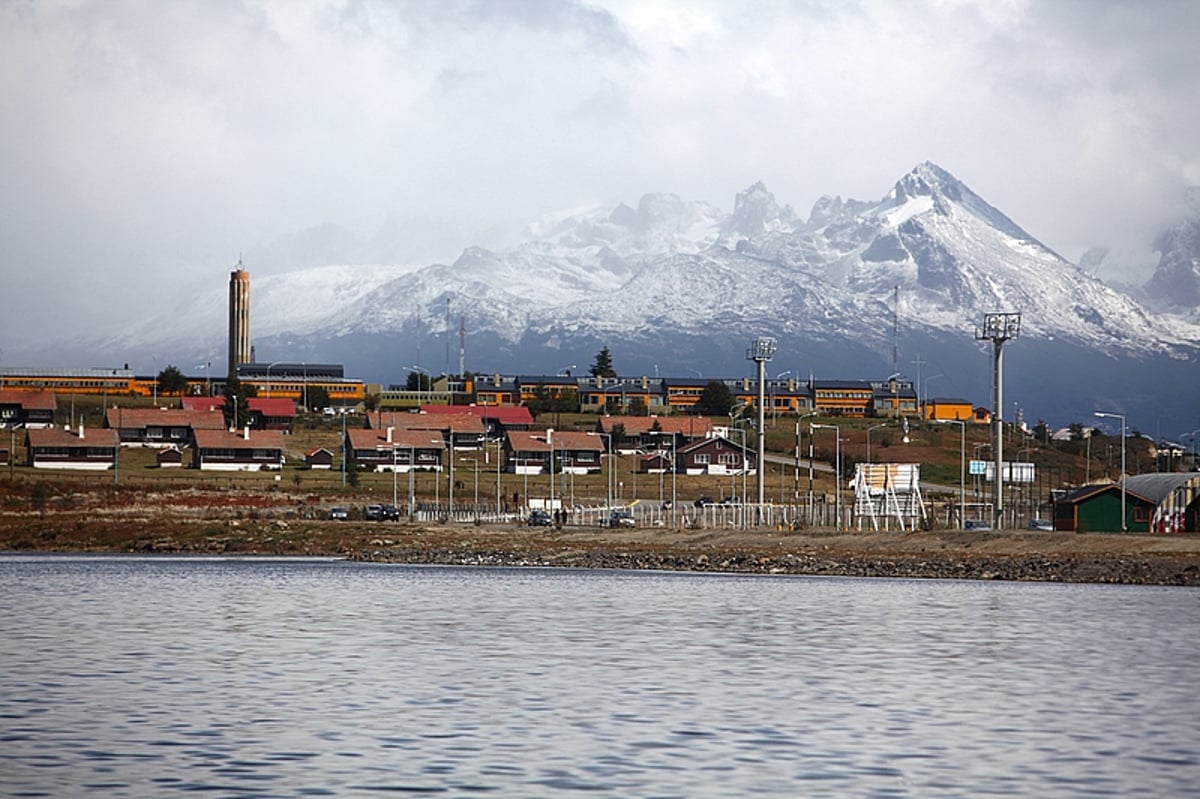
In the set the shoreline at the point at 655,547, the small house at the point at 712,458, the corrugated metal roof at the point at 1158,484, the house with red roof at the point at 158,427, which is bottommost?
the shoreline at the point at 655,547

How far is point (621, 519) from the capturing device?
414ft

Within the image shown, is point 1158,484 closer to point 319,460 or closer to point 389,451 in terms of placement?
point 389,451

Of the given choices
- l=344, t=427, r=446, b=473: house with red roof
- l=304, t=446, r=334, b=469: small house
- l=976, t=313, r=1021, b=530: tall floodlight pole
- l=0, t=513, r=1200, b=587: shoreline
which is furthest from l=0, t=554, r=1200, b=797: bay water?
l=344, t=427, r=446, b=473: house with red roof

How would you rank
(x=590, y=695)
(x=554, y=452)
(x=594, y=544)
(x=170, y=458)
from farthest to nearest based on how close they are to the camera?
1. (x=554, y=452)
2. (x=170, y=458)
3. (x=594, y=544)
4. (x=590, y=695)

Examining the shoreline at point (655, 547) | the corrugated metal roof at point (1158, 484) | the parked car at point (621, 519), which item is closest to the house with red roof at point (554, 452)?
the parked car at point (621, 519)

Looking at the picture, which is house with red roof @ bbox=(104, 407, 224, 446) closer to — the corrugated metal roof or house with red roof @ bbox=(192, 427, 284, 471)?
house with red roof @ bbox=(192, 427, 284, 471)

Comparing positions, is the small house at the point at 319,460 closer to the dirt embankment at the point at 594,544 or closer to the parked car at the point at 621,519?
the dirt embankment at the point at 594,544

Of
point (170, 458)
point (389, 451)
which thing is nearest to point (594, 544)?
point (389, 451)

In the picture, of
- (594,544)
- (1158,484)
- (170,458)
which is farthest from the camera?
(170,458)

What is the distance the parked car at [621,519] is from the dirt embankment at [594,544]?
3960mm

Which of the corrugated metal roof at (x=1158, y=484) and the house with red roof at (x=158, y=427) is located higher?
the house with red roof at (x=158, y=427)

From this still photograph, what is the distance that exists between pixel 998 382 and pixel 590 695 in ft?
273

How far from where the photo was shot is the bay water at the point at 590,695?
27969mm

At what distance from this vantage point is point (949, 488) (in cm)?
17938
